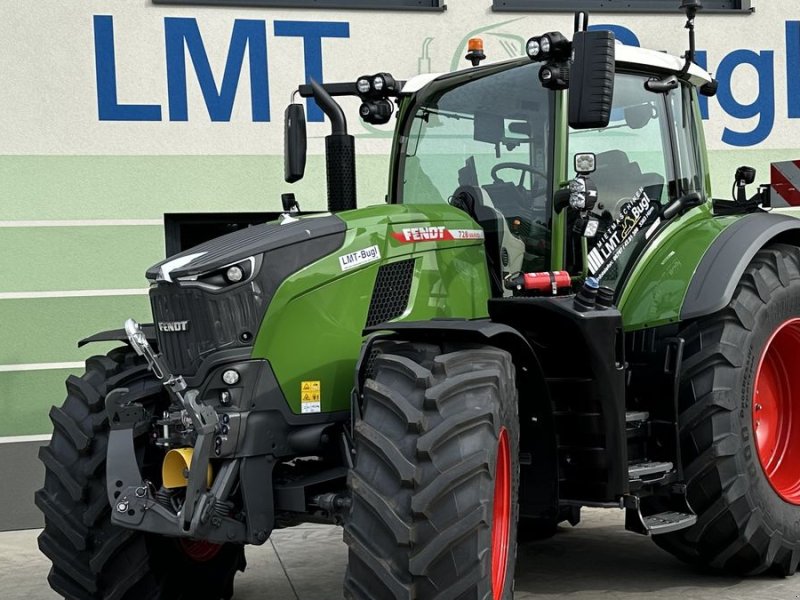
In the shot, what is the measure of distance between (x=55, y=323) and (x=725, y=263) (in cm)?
467

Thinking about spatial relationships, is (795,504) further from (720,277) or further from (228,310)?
(228,310)

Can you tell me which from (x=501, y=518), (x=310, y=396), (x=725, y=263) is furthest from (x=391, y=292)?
(x=725, y=263)

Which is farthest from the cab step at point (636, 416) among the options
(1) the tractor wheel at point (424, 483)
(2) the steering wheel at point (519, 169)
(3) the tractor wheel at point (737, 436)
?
(1) the tractor wheel at point (424, 483)

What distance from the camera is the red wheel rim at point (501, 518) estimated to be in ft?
14.4

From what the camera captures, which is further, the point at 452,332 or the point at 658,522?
the point at 658,522

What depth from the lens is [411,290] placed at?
16.3ft

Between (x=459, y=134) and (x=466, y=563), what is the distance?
2.40 m

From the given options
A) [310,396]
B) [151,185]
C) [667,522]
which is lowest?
[667,522]

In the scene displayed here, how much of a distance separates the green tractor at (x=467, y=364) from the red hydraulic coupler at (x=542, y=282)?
14 mm

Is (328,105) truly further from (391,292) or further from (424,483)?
(424,483)

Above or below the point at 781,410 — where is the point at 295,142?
above

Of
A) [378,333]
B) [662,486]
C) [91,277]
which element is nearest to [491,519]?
[378,333]

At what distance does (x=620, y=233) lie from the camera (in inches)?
221

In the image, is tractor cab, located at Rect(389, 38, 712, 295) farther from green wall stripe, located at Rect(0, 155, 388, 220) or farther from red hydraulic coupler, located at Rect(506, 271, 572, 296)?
green wall stripe, located at Rect(0, 155, 388, 220)
